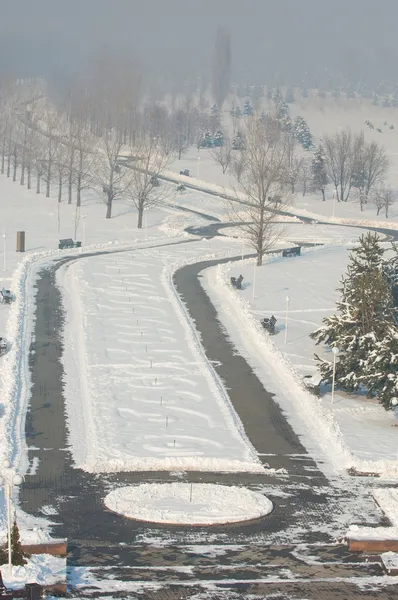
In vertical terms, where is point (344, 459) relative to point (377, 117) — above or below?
below

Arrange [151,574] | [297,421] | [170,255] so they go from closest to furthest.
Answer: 1. [151,574]
2. [297,421]
3. [170,255]

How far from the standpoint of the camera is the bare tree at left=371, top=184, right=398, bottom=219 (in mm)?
107875

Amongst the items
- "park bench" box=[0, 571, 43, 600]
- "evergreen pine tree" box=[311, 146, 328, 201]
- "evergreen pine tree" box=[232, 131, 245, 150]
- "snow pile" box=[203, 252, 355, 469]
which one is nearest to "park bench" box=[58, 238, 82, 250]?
"snow pile" box=[203, 252, 355, 469]

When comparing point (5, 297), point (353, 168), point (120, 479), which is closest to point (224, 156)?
point (353, 168)

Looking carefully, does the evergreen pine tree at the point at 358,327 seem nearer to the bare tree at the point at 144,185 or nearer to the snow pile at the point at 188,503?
the snow pile at the point at 188,503

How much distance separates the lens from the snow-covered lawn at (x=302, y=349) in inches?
1377

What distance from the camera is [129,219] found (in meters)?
94.1

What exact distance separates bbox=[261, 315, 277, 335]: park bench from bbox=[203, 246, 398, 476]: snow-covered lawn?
18.2 inches

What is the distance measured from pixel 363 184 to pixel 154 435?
88.1 m

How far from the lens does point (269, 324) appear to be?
5069 centimetres

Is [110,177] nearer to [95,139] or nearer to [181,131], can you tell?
[95,139]

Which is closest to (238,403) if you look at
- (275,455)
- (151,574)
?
(275,455)

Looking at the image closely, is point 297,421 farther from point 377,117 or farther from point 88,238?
point 377,117

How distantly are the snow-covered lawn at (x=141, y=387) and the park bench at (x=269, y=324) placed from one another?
3689mm
